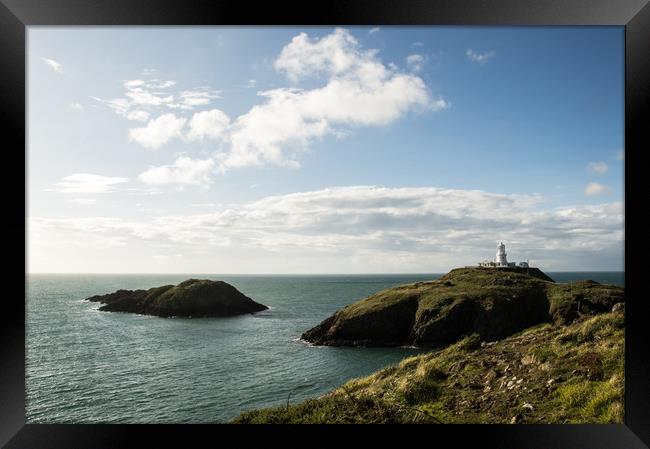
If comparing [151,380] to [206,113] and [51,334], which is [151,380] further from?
[51,334]

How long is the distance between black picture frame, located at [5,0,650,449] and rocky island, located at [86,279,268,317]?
118 ft

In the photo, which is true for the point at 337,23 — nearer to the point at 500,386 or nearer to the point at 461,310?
the point at 500,386

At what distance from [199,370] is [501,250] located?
29286 millimetres

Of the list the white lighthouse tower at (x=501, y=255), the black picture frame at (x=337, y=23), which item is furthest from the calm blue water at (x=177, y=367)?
the white lighthouse tower at (x=501, y=255)

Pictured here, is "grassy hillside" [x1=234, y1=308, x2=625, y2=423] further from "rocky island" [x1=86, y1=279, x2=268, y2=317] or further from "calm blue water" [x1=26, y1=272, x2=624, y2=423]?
"rocky island" [x1=86, y1=279, x2=268, y2=317]

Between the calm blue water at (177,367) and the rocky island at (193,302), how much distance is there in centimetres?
132

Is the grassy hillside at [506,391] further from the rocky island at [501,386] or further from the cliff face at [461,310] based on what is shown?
the cliff face at [461,310]

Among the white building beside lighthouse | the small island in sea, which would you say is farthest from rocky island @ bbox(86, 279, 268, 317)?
the small island in sea

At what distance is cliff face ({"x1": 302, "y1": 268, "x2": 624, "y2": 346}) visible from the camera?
2317 cm

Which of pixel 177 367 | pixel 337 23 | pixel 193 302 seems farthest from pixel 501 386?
pixel 193 302

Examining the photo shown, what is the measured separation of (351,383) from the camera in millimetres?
7457

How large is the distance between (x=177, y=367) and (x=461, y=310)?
70.2 ft

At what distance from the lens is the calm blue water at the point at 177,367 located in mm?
18094

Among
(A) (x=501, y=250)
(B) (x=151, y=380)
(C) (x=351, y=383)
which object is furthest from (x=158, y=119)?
(A) (x=501, y=250)
